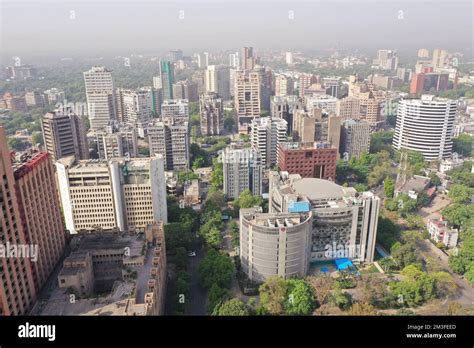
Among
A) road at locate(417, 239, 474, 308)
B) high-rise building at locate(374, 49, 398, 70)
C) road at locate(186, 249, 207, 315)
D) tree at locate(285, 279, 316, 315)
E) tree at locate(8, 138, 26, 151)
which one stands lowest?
road at locate(417, 239, 474, 308)

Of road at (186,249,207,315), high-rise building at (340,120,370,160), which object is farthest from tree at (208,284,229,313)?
high-rise building at (340,120,370,160)

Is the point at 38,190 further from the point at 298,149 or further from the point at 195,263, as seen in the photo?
the point at 298,149

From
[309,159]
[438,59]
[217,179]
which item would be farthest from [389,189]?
[438,59]

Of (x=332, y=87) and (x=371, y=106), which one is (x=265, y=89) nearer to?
(x=332, y=87)

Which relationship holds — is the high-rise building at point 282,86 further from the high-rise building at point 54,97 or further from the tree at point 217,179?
the high-rise building at point 54,97

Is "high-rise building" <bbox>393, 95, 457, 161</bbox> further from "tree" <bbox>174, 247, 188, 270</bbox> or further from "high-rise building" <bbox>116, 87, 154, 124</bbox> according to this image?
"high-rise building" <bbox>116, 87, 154, 124</bbox>
